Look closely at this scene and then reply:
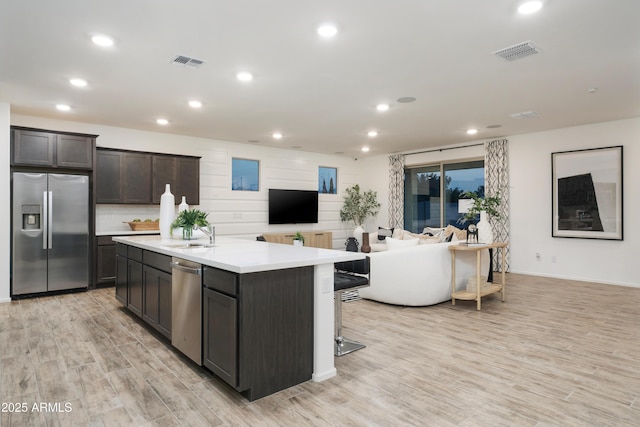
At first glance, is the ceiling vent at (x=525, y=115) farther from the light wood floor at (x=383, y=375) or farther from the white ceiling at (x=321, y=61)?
the light wood floor at (x=383, y=375)

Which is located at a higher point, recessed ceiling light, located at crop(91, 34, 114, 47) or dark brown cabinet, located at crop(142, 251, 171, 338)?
recessed ceiling light, located at crop(91, 34, 114, 47)

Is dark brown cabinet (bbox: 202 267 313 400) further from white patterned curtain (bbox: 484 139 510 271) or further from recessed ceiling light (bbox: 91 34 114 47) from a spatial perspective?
white patterned curtain (bbox: 484 139 510 271)

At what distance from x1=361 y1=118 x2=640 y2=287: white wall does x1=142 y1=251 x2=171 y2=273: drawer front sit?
6670mm

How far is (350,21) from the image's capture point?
2947 millimetres

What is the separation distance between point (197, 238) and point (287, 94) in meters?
2.14

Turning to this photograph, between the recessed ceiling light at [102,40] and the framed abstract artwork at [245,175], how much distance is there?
15.9 ft

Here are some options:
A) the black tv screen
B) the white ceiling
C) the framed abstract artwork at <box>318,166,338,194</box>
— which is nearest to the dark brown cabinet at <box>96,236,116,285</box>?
the white ceiling

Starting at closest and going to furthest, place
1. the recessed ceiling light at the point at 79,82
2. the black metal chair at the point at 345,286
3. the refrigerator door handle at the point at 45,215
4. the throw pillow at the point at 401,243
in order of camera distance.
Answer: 1. the black metal chair at the point at 345,286
2. the recessed ceiling light at the point at 79,82
3. the throw pillow at the point at 401,243
4. the refrigerator door handle at the point at 45,215

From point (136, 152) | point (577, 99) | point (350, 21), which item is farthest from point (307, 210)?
point (350, 21)

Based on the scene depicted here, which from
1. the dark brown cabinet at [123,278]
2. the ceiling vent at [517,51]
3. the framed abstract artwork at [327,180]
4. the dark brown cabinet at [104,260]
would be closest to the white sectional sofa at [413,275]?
the ceiling vent at [517,51]

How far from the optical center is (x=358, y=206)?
9.97 meters

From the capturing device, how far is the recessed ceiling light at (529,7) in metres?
2.66

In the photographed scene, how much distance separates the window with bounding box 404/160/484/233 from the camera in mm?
8219

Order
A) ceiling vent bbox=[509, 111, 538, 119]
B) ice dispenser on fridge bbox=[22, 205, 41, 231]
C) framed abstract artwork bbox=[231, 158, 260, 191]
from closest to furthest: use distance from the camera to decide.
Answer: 1. ice dispenser on fridge bbox=[22, 205, 41, 231]
2. ceiling vent bbox=[509, 111, 538, 119]
3. framed abstract artwork bbox=[231, 158, 260, 191]
